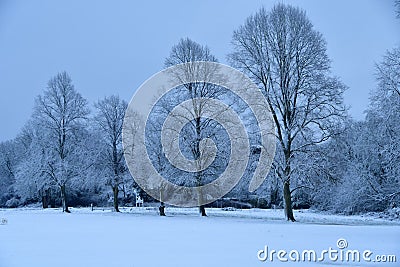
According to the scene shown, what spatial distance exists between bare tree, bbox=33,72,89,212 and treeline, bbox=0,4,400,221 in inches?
3.2

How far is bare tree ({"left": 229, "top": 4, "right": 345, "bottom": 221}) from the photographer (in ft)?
55.2

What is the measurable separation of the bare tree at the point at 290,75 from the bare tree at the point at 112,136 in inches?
535

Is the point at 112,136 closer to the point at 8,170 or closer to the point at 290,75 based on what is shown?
the point at 290,75

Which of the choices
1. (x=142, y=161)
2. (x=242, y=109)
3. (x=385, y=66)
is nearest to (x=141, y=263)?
(x=242, y=109)

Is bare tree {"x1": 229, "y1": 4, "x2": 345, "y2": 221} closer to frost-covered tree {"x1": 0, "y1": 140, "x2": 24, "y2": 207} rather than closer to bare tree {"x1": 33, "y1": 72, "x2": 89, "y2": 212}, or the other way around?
bare tree {"x1": 33, "y1": 72, "x2": 89, "y2": 212}

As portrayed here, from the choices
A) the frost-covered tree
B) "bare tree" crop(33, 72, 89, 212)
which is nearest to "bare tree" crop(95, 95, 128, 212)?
"bare tree" crop(33, 72, 89, 212)

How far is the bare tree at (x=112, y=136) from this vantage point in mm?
27422

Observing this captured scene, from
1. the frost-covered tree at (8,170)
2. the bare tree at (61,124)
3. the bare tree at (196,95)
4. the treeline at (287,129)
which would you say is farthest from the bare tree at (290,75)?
the frost-covered tree at (8,170)

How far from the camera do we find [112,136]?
1112 inches

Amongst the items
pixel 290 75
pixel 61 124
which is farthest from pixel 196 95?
pixel 61 124

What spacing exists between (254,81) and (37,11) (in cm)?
1034

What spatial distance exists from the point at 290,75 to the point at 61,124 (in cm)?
1988

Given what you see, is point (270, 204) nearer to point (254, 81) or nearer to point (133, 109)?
point (133, 109)

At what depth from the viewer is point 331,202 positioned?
26.6 m
